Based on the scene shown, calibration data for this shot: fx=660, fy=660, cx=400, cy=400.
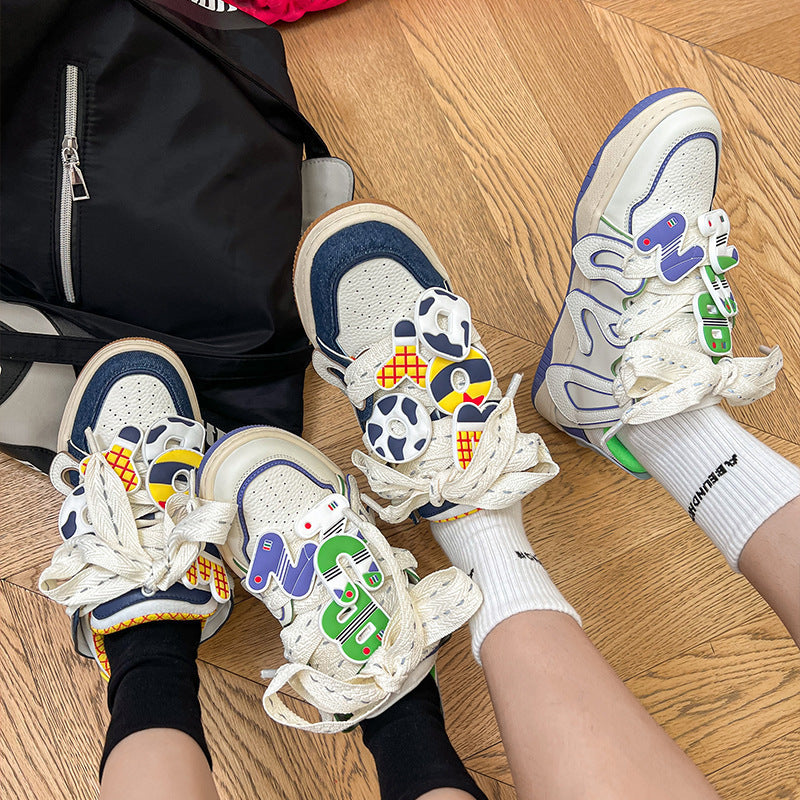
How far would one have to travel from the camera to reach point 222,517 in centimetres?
64

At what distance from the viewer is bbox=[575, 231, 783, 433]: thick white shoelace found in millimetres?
610

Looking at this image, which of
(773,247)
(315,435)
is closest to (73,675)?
(315,435)

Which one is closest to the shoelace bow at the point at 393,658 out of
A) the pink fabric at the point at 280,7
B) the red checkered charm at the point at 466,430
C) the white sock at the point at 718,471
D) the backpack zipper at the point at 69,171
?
the red checkered charm at the point at 466,430

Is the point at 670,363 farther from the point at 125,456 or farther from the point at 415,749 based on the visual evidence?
the point at 125,456

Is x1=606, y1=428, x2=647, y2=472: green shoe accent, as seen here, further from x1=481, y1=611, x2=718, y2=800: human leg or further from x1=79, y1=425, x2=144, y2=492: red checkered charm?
x1=79, y1=425, x2=144, y2=492: red checkered charm

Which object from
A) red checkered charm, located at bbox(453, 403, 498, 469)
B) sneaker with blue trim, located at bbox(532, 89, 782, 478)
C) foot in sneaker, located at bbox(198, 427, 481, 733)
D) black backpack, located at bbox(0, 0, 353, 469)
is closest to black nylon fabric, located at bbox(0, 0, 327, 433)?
black backpack, located at bbox(0, 0, 353, 469)

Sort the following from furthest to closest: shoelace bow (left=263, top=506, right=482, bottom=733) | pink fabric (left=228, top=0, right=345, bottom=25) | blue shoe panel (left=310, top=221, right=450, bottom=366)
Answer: pink fabric (left=228, top=0, right=345, bottom=25)
blue shoe panel (left=310, top=221, right=450, bottom=366)
shoelace bow (left=263, top=506, right=482, bottom=733)

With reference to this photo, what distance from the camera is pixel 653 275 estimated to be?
2.18ft

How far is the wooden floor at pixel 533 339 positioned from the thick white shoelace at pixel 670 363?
7.1 inches

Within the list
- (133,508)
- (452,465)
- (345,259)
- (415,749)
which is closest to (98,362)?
(133,508)

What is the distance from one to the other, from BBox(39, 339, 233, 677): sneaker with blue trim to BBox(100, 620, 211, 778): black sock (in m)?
0.02

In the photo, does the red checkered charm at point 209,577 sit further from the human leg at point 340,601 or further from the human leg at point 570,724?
the human leg at point 570,724

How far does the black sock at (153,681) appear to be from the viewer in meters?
0.57

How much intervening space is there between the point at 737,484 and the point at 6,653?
0.81 m
